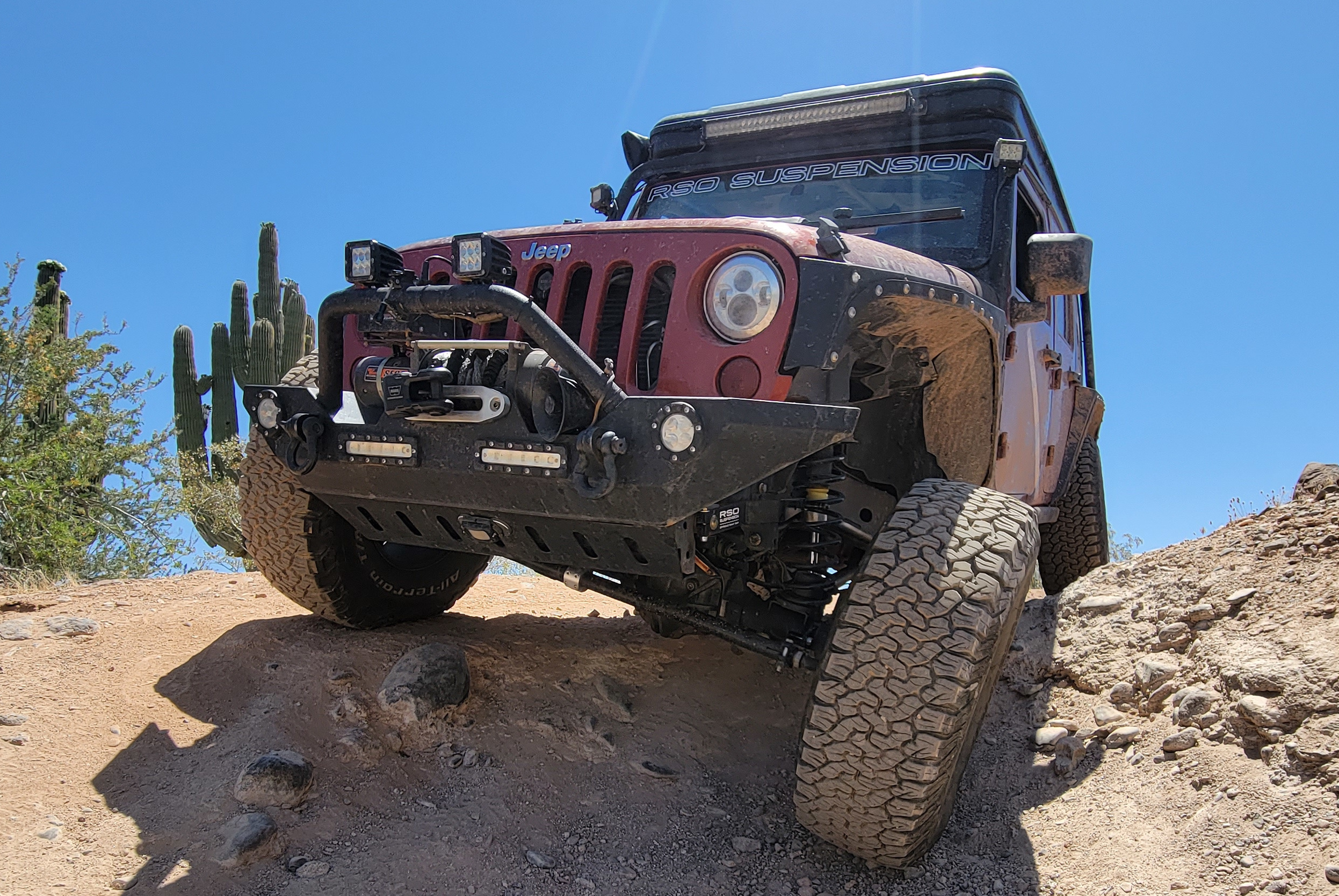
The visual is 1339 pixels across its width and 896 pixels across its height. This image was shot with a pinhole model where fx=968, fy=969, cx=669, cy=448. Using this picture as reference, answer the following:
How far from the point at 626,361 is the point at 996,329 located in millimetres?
1403

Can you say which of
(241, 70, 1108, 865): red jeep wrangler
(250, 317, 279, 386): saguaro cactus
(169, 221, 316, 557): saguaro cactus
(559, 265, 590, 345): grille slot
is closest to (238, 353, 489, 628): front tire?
(241, 70, 1108, 865): red jeep wrangler

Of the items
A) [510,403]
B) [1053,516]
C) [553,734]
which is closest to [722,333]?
[510,403]

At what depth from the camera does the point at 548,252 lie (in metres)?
3.11

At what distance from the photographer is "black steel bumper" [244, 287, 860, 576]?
8.29 ft

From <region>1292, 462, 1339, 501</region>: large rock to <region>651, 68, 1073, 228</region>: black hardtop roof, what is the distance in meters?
1.86

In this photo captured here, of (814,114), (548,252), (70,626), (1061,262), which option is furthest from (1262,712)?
(70,626)

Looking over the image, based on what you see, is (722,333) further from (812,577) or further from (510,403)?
(812,577)

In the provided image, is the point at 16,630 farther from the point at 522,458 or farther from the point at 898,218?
the point at 898,218

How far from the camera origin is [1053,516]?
5.66 m

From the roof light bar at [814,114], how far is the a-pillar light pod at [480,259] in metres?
2.26

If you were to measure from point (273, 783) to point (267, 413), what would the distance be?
1.22 m

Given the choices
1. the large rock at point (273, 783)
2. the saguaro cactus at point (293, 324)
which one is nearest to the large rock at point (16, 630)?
the large rock at point (273, 783)

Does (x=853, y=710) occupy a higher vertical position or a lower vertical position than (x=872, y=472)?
lower

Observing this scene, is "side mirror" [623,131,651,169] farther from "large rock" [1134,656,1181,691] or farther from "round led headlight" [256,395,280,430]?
"large rock" [1134,656,1181,691]
